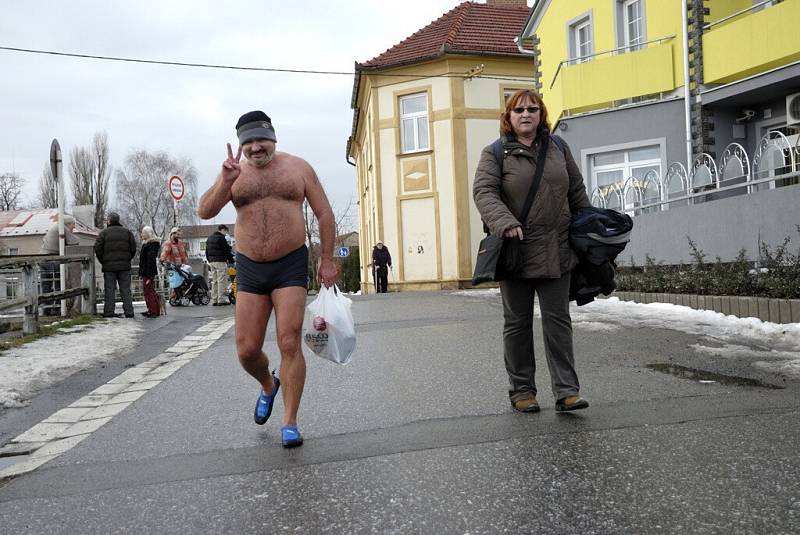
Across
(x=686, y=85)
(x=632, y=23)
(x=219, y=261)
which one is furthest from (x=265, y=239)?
(x=632, y=23)

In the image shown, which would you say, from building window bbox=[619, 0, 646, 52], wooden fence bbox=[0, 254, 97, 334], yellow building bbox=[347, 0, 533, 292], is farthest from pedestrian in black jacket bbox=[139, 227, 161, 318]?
yellow building bbox=[347, 0, 533, 292]

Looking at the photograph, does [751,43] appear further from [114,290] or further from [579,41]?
[114,290]

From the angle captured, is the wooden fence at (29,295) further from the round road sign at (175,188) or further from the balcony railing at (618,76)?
the balcony railing at (618,76)

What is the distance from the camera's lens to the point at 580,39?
68.7 feet

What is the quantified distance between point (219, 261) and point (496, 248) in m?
14.1

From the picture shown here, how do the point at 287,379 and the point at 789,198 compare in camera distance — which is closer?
the point at 287,379

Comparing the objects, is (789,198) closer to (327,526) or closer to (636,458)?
(636,458)

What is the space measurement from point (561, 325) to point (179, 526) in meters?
2.64

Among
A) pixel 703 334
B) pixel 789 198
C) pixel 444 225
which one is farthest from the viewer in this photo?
pixel 444 225

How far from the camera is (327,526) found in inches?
117

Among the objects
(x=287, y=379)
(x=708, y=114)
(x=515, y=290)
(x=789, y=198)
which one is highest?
(x=708, y=114)

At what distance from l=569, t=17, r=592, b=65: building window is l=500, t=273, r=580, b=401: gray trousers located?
16.6 m

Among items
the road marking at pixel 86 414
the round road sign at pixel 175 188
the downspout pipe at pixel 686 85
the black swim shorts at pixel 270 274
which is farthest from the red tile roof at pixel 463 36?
the black swim shorts at pixel 270 274

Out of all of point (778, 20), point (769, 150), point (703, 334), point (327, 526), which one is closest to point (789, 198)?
point (769, 150)
